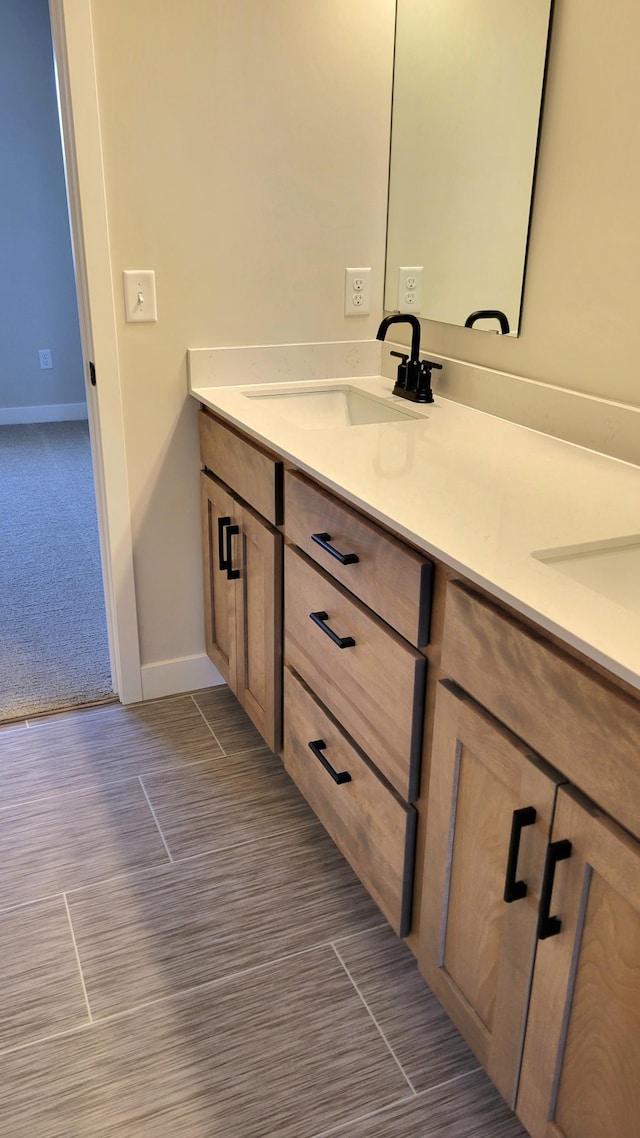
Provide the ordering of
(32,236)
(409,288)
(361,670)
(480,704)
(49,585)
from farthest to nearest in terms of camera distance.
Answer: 1. (32,236)
2. (49,585)
3. (409,288)
4. (361,670)
5. (480,704)

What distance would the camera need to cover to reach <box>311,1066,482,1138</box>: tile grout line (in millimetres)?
1294

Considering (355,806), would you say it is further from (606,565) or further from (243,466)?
(243,466)

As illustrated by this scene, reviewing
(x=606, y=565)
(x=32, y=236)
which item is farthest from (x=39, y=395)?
(x=606, y=565)

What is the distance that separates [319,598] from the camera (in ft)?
5.25

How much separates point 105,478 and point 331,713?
90cm

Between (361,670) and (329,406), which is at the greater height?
(329,406)

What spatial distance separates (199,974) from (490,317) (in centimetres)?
143

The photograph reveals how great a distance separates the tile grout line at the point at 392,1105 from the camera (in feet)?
4.25

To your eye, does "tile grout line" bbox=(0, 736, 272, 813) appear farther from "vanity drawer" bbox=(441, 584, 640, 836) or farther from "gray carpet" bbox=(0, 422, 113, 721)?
"vanity drawer" bbox=(441, 584, 640, 836)

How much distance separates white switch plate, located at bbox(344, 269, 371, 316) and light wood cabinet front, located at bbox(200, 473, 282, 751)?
573 millimetres

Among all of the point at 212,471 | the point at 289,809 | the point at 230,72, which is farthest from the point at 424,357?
the point at 289,809

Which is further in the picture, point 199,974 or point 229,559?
point 229,559

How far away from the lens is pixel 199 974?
1.56 meters

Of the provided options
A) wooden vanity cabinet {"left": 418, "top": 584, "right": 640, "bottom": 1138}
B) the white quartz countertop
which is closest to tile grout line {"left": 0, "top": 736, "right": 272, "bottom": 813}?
the white quartz countertop
